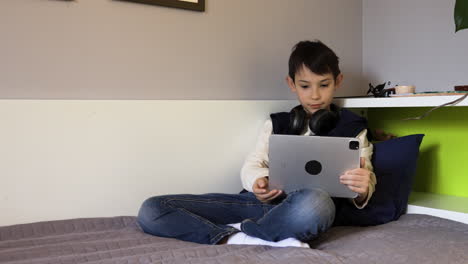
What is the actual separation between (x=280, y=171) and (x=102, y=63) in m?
0.56

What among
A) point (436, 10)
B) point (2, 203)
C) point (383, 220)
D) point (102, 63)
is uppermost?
point (436, 10)

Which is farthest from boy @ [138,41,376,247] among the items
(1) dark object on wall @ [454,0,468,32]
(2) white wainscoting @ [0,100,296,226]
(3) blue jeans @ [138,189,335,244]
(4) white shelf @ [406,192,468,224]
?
(1) dark object on wall @ [454,0,468,32]

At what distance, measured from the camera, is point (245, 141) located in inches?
59.1

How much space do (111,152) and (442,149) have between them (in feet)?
3.57

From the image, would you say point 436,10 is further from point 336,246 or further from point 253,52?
point 336,246

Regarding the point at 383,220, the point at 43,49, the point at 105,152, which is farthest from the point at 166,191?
the point at 383,220

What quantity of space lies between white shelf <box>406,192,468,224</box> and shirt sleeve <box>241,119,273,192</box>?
1.53 ft

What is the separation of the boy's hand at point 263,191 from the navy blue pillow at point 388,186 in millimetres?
200

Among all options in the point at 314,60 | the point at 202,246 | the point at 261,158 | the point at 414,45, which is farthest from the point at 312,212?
the point at 414,45

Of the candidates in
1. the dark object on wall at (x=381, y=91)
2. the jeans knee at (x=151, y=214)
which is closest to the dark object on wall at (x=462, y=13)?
the dark object on wall at (x=381, y=91)

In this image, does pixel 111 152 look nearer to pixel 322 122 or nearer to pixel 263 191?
pixel 263 191

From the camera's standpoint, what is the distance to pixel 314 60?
4.47 feet

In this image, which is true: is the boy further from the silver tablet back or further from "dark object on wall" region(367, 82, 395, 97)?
"dark object on wall" region(367, 82, 395, 97)

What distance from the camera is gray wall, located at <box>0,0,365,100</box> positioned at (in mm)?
1143
